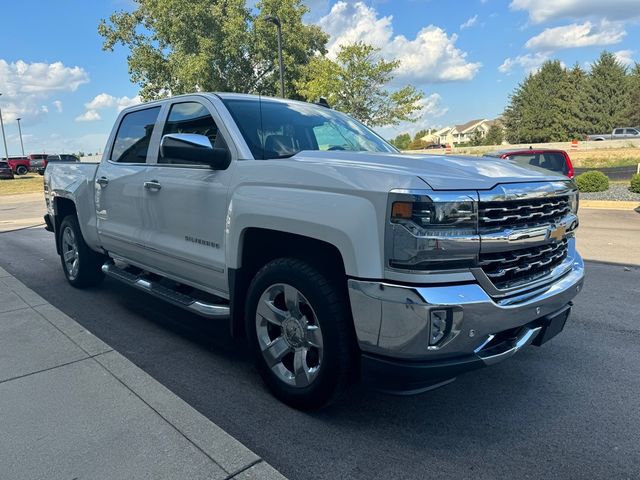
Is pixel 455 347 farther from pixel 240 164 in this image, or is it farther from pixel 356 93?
pixel 356 93

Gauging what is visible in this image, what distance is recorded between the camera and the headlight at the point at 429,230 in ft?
7.71

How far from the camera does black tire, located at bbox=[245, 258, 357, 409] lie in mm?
2664

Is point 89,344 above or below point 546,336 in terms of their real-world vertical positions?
below

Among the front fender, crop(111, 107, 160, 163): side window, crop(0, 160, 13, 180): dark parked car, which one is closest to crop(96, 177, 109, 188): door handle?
crop(111, 107, 160, 163): side window

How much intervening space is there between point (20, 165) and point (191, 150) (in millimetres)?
54934

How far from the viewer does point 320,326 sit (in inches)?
107

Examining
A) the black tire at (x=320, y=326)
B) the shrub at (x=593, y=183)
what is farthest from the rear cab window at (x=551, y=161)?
the black tire at (x=320, y=326)

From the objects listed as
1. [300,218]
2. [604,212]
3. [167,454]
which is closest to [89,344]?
[167,454]

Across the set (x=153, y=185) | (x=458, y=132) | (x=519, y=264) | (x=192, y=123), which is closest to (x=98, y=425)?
(x=153, y=185)

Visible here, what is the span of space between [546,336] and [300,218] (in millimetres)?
1583

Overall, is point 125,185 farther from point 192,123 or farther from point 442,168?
point 442,168

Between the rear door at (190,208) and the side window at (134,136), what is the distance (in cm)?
30

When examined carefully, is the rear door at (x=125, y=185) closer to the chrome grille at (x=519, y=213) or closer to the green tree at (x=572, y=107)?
the chrome grille at (x=519, y=213)

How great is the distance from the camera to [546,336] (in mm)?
2893
